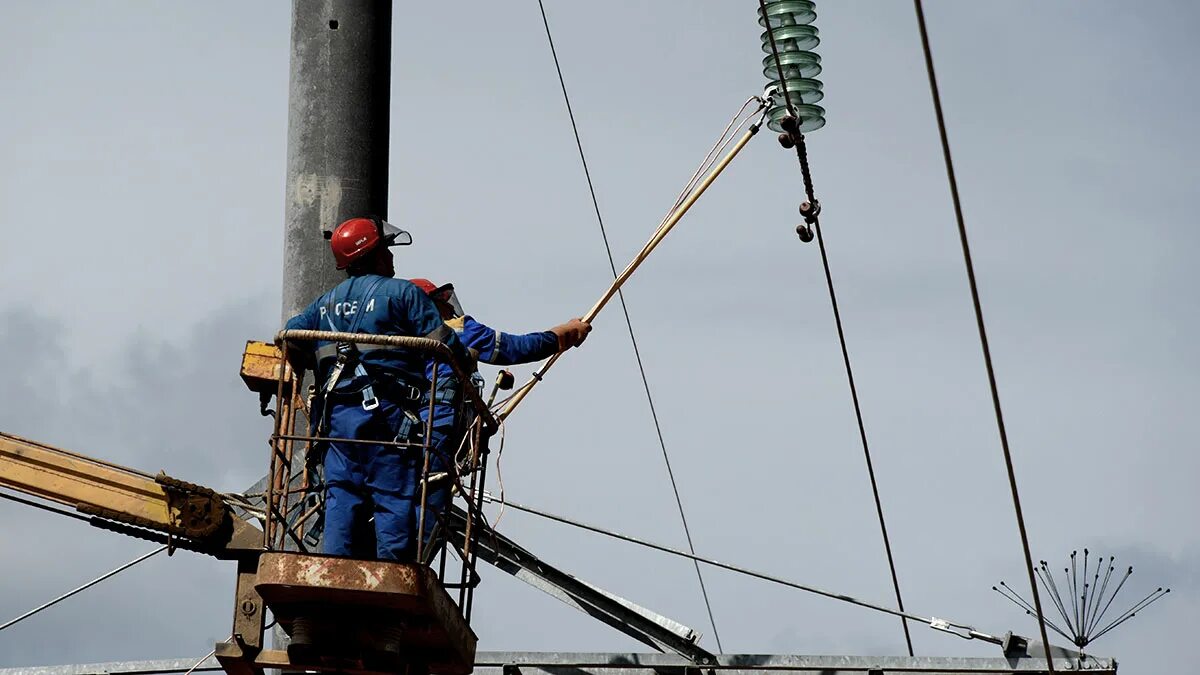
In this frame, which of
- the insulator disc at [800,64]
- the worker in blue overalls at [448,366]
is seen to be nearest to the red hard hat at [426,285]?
the worker in blue overalls at [448,366]

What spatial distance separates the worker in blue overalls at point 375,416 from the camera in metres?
10.2

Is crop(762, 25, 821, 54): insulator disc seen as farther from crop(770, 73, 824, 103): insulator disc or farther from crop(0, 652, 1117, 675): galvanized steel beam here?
crop(0, 652, 1117, 675): galvanized steel beam

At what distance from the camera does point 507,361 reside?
444 inches

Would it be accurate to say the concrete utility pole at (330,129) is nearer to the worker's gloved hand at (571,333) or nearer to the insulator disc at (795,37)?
the worker's gloved hand at (571,333)

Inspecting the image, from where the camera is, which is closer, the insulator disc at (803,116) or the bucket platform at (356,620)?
the bucket platform at (356,620)

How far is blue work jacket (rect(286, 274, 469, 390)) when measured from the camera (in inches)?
403

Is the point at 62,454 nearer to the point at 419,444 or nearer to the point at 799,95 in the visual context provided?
the point at 419,444

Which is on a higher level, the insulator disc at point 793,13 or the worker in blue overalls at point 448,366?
the insulator disc at point 793,13

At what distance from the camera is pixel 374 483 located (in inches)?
402

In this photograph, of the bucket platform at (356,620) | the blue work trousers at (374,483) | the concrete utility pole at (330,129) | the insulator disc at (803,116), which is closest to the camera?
the bucket platform at (356,620)

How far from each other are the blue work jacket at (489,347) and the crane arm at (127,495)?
45.6 inches

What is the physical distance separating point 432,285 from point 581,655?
86.9 inches

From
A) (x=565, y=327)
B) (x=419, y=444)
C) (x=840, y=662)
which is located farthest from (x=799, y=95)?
(x=419, y=444)

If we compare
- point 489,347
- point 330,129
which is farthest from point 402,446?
point 330,129
